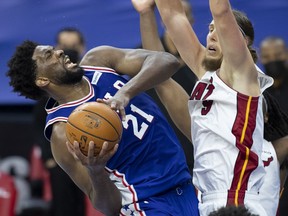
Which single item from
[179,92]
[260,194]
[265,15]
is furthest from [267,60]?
[260,194]

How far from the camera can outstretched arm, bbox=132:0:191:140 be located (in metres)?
6.30

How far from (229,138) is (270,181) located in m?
0.94

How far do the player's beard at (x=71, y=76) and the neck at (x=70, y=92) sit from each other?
43mm

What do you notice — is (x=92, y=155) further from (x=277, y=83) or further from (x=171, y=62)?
(x=277, y=83)

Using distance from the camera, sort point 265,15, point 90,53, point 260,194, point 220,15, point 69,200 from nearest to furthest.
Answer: point 220,15
point 260,194
point 90,53
point 69,200
point 265,15

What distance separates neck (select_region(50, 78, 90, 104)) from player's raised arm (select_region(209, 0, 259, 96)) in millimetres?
1066

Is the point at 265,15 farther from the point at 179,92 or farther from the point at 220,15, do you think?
the point at 220,15

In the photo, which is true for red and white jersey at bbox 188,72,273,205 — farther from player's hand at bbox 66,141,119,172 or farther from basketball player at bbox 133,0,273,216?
player's hand at bbox 66,141,119,172

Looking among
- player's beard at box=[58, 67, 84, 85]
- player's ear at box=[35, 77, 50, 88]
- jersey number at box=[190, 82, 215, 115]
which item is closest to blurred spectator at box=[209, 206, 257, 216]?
jersey number at box=[190, 82, 215, 115]

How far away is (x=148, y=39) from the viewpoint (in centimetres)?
653

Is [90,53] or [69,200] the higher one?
[90,53]

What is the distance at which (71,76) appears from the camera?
587cm

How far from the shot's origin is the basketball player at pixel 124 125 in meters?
5.73

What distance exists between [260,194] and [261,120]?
579mm
